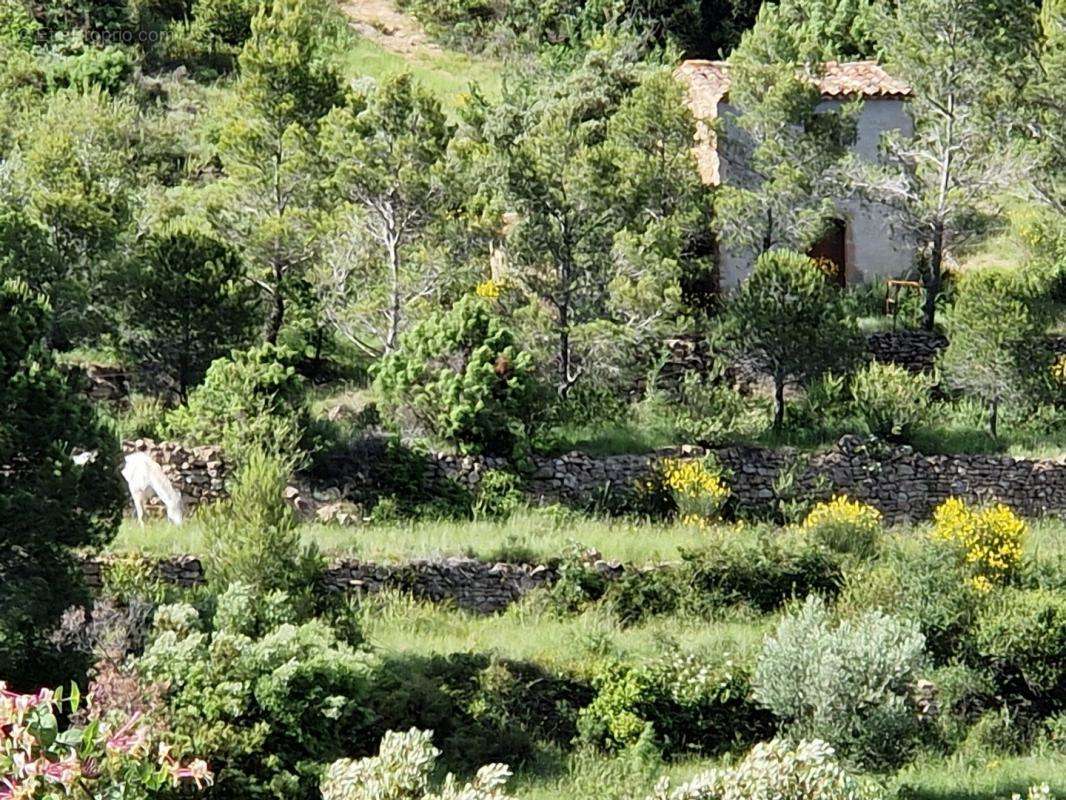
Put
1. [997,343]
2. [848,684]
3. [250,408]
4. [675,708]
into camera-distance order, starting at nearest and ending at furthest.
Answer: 1. [848,684]
2. [675,708]
3. [250,408]
4. [997,343]

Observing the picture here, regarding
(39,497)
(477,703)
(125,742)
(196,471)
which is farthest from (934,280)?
(125,742)

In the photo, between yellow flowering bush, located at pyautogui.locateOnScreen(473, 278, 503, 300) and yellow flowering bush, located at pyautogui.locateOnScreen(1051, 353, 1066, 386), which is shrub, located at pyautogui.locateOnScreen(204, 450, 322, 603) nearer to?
yellow flowering bush, located at pyautogui.locateOnScreen(473, 278, 503, 300)

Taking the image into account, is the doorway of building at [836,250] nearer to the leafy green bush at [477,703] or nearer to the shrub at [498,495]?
the shrub at [498,495]

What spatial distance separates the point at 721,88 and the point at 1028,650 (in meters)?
14.9

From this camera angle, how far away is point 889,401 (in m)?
29.1

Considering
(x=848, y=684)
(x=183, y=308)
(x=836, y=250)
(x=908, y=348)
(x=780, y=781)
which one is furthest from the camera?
(x=836, y=250)

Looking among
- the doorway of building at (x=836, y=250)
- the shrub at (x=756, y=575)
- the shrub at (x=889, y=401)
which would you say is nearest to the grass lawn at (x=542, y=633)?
the shrub at (x=756, y=575)

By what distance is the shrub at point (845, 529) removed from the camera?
2656 cm

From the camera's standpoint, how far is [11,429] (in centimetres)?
2094

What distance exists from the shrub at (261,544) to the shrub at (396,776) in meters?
6.20

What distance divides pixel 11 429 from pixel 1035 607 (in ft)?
42.5

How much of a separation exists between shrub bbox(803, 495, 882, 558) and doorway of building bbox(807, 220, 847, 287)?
31.1 feet

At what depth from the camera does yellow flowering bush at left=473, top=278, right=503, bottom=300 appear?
30188mm

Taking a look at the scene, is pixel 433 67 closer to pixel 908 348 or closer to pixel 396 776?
pixel 908 348
